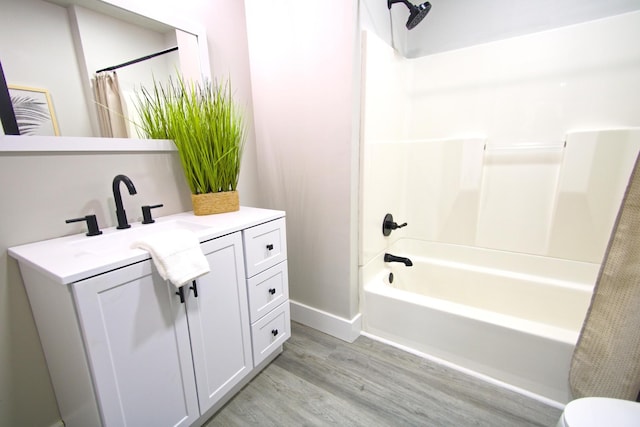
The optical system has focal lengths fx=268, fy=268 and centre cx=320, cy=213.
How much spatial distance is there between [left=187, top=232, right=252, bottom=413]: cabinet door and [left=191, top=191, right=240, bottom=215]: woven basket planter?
309 millimetres

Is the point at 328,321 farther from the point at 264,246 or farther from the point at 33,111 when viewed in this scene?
the point at 33,111

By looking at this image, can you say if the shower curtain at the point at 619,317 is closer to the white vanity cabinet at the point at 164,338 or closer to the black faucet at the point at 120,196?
the white vanity cabinet at the point at 164,338

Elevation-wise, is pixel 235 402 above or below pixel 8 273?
below

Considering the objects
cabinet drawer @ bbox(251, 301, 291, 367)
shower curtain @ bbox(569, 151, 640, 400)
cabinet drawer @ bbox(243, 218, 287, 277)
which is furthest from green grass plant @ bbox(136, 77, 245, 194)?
shower curtain @ bbox(569, 151, 640, 400)

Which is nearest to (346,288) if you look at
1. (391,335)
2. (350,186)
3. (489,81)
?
(391,335)

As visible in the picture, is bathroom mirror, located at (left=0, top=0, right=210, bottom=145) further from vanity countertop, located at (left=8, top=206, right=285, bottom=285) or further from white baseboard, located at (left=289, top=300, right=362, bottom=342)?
white baseboard, located at (left=289, top=300, right=362, bottom=342)

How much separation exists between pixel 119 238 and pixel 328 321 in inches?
49.3

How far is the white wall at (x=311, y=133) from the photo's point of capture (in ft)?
4.63

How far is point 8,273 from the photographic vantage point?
0.95m

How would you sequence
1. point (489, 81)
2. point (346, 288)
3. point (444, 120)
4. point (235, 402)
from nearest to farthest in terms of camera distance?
point (235, 402), point (346, 288), point (489, 81), point (444, 120)

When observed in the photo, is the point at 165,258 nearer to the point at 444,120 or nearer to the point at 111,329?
the point at 111,329

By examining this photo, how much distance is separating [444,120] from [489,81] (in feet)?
1.10

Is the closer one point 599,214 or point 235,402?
point 235,402

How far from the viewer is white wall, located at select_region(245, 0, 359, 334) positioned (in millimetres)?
1410
